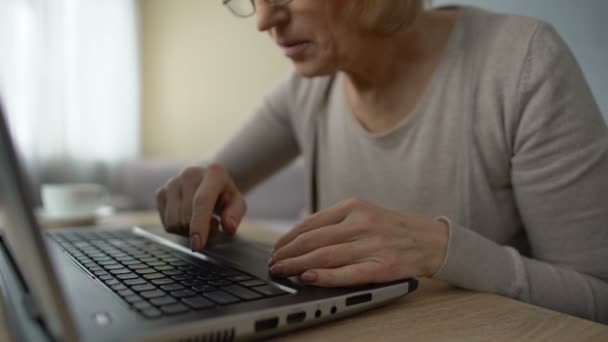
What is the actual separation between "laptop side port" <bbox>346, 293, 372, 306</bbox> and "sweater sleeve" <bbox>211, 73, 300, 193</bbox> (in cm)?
65

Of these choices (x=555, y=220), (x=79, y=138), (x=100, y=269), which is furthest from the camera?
(x=79, y=138)

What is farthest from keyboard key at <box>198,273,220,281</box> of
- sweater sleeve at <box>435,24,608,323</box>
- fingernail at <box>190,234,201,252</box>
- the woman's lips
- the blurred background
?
the blurred background

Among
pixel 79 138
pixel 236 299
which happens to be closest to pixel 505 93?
pixel 236 299

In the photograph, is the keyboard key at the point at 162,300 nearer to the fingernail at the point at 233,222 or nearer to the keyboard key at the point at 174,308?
the keyboard key at the point at 174,308

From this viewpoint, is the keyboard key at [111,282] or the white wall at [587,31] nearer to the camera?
the keyboard key at [111,282]

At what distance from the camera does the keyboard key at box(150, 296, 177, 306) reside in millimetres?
366

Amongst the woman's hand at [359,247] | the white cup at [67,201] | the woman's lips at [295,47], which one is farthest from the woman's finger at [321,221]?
the white cup at [67,201]

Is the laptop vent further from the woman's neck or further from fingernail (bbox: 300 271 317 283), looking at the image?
the woman's neck

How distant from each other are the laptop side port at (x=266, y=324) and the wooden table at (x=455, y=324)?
23 mm

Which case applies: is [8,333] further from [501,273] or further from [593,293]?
[593,293]

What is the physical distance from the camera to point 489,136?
2.34 ft

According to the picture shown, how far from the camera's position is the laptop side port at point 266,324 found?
0.35 m

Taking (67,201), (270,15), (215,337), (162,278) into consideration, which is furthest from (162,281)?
(67,201)

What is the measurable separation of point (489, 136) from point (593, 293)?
0.82 ft
